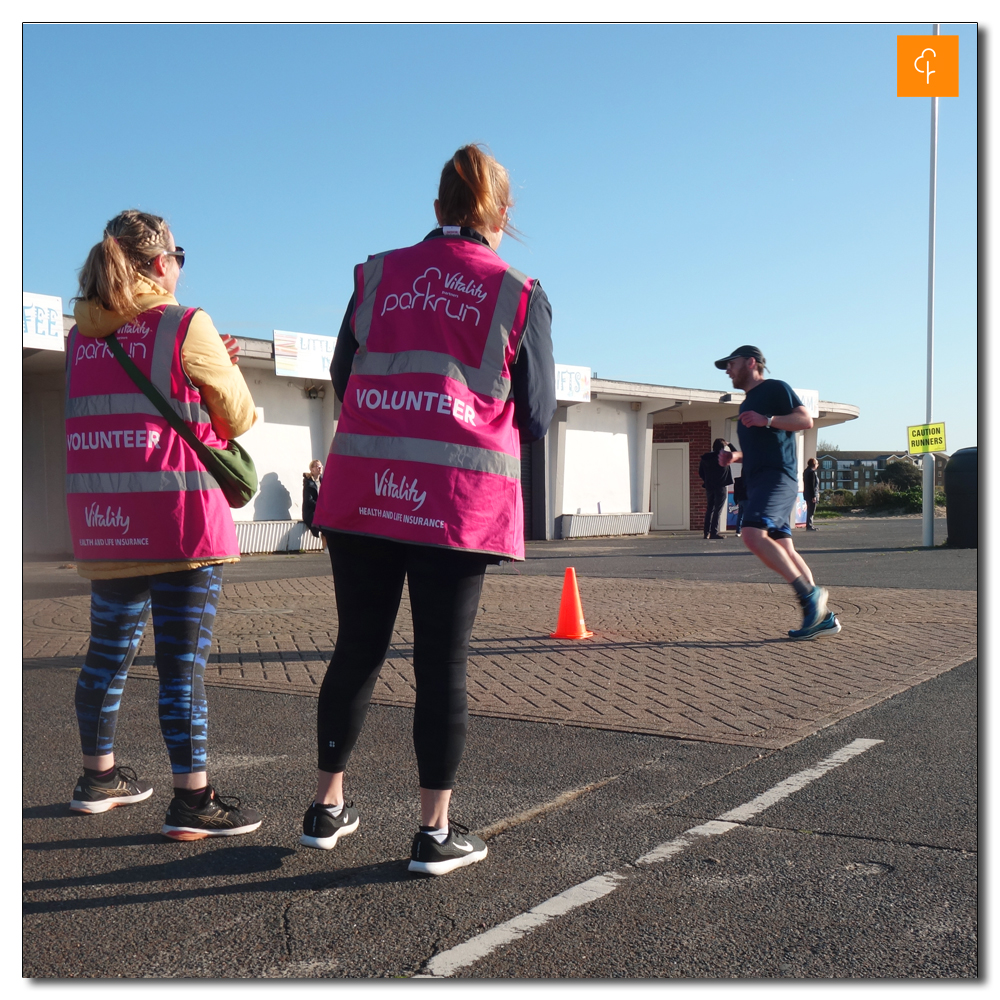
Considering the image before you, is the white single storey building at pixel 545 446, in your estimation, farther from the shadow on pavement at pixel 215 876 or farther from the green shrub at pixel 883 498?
the green shrub at pixel 883 498

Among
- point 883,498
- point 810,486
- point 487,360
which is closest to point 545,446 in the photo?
point 810,486

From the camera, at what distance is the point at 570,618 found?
7.50 m

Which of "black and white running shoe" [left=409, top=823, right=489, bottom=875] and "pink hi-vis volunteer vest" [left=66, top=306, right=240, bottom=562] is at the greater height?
"pink hi-vis volunteer vest" [left=66, top=306, right=240, bottom=562]

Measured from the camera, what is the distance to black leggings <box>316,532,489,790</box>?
2.73 metres

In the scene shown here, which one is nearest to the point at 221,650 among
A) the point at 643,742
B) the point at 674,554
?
the point at 643,742

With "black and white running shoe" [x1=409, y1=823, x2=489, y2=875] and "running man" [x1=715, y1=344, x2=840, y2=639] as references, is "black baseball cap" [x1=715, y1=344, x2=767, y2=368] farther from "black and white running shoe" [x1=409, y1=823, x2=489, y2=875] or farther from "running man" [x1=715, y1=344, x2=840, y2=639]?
"black and white running shoe" [x1=409, y1=823, x2=489, y2=875]

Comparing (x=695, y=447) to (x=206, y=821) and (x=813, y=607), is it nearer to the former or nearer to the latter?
(x=813, y=607)

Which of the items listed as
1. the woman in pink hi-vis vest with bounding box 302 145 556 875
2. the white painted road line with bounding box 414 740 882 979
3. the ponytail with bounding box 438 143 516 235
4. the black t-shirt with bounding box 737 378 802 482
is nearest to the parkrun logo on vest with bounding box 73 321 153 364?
the woman in pink hi-vis vest with bounding box 302 145 556 875

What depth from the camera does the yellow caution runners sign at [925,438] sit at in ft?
54.0

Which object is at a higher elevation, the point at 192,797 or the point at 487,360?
the point at 487,360

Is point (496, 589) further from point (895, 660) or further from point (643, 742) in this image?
point (643, 742)

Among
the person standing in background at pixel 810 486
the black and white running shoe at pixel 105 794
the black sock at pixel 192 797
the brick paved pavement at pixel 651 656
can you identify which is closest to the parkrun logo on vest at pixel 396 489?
the black sock at pixel 192 797

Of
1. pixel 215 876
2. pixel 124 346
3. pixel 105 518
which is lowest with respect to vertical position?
pixel 215 876

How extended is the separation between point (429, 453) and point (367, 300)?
48cm
